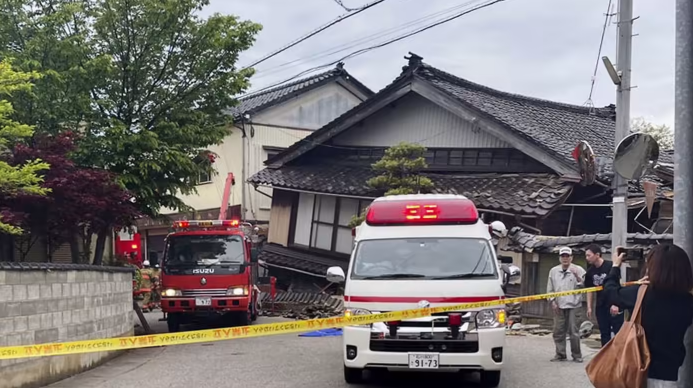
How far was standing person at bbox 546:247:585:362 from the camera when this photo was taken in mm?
9594

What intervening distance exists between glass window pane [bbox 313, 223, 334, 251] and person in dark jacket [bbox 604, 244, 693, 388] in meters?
15.9

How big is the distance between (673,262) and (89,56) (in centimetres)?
1114

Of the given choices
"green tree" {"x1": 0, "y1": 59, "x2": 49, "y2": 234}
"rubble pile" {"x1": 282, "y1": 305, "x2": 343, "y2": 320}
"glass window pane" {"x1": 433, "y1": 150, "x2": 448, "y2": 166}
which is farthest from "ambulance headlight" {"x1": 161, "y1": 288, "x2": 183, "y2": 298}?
"glass window pane" {"x1": 433, "y1": 150, "x2": 448, "y2": 166}

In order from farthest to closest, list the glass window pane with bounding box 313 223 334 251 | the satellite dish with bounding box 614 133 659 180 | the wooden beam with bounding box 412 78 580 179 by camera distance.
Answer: the glass window pane with bounding box 313 223 334 251 → the wooden beam with bounding box 412 78 580 179 → the satellite dish with bounding box 614 133 659 180

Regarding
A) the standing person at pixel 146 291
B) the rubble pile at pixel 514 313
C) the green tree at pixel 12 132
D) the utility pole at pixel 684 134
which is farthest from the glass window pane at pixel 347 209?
the utility pole at pixel 684 134

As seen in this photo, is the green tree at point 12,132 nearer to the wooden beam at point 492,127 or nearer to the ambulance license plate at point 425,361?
the ambulance license plate at point 425,361

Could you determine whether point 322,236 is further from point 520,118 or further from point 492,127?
point 520,118

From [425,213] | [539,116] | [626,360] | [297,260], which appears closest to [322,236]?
[297,260]

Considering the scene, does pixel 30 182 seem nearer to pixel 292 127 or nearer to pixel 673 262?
pixel 673 262

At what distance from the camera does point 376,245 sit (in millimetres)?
8445

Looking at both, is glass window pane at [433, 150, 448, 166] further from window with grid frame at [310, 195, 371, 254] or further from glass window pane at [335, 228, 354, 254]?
glass window pane at [335, 228, 354, 254]

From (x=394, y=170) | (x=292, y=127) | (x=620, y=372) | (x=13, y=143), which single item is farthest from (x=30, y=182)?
(x=292, y=127)

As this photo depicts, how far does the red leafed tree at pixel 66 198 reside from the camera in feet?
35.8

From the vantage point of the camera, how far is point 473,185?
1706cm
